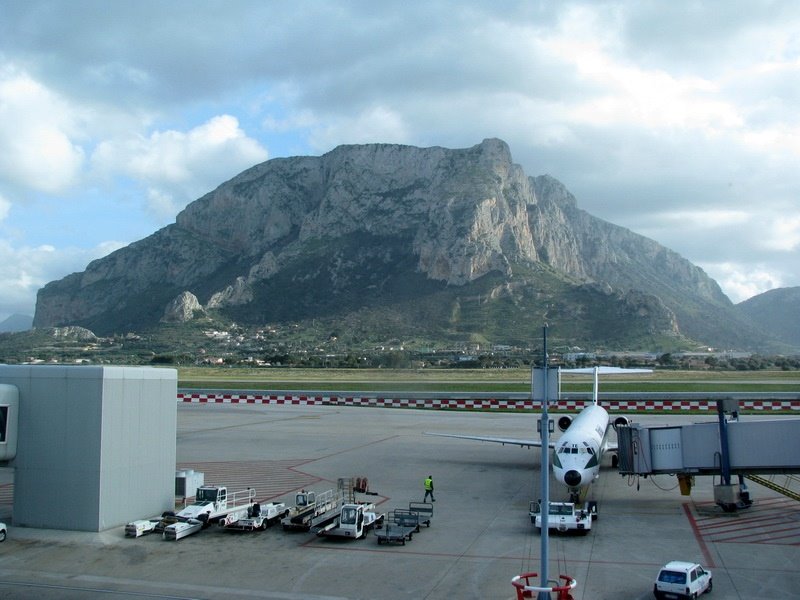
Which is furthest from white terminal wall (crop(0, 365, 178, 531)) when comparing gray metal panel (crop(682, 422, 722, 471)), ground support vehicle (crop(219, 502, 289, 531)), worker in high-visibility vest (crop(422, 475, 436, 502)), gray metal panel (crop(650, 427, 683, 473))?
gray metal panel (crop(682, 422, 722, 471))

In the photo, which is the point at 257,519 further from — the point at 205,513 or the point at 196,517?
the point at 196,517

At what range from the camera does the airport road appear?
774 inches

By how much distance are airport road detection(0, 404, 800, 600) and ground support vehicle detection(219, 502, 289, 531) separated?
48cm

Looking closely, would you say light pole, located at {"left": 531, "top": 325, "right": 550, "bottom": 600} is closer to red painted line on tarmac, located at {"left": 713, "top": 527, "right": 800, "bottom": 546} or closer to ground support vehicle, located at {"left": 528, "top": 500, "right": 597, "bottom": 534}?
ground support vehicle, located at {"left": 528, "top": 500, "right": 597, "bottom": 534}

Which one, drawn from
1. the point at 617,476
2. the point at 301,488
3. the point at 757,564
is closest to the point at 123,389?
the point at 301,488

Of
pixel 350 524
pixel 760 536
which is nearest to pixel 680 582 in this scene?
pixel 760 536

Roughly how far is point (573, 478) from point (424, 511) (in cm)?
626

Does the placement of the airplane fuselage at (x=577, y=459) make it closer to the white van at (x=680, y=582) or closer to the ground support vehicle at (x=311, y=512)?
the ground support vehicle at (x=311, y=512)

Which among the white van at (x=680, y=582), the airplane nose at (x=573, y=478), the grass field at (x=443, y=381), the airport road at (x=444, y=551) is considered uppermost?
the grass field at (x=443, y=381)

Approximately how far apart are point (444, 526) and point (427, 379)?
236 ft

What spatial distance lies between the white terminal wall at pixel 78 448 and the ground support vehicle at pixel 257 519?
4.11 m

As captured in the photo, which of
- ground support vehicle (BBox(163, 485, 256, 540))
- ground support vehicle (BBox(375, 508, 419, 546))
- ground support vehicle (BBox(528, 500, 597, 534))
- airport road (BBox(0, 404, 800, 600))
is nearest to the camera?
airport road (BBox(0, 404, 800, 600))

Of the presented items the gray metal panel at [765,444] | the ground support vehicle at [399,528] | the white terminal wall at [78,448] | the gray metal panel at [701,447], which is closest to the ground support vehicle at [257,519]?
the white terminal wall at [78,448]

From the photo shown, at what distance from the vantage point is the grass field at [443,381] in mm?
85438
